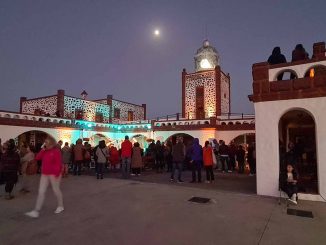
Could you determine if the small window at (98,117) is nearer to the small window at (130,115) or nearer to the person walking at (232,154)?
the small window at (130,115)

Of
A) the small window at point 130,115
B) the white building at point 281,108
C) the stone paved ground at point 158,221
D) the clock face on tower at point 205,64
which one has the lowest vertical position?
the stone paved ground at point 158,221

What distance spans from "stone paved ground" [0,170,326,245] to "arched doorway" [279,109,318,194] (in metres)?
2.21

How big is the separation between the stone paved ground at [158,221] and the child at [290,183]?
29 cm

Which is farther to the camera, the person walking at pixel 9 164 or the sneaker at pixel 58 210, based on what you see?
the person walking at pixel 9 164

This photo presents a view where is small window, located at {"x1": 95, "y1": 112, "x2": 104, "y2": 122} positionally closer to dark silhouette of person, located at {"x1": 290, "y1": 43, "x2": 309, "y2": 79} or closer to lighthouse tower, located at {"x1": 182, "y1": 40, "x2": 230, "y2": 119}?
lighthouse tower, located at {"x1": 182, "y1": 40, "x2": 230, "y2": 119}

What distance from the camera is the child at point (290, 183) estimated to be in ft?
19.0

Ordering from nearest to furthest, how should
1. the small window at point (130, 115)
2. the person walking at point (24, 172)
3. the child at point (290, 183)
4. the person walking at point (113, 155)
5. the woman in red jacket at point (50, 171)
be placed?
the woman in red jacket at point (50, 171) → the child at point (290, 183) → the person walking at point (24, 172) → the person walking at point (113, 155) → the small window at point (130, 115)

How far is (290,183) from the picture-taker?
5.81 meters

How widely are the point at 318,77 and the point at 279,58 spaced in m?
1.34

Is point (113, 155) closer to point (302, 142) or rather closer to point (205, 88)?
point (302, 142)

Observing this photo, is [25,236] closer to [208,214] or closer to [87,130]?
[208,214]

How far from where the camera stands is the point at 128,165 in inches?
387

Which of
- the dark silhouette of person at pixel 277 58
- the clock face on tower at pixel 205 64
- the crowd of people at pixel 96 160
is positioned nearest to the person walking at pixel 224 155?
the crowd of people at pixel 96 160

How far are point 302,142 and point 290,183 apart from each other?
3.83 meters
